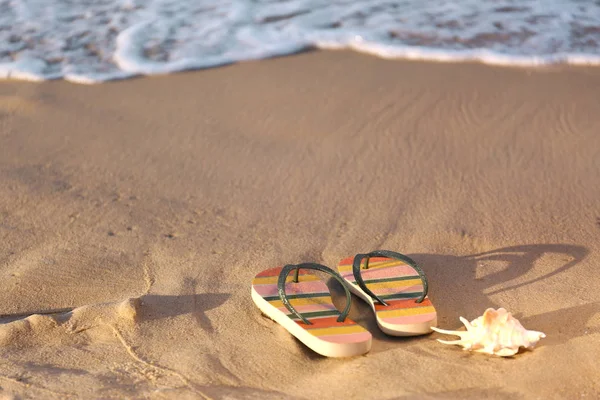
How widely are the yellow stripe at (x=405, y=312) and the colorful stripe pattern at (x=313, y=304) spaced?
105 millimetres

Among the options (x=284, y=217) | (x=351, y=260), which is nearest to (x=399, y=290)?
(x=351, y=260)

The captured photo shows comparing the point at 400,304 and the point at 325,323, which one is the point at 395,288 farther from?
the point at 325,323

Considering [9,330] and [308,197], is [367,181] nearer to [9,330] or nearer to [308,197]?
[308,197]

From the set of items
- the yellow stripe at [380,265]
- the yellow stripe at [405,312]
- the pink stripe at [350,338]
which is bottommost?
the yellow stripe at [380,265]

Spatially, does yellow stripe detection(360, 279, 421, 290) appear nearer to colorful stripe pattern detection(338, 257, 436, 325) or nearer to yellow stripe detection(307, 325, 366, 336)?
colorful stripe pattern detection(338, 257, 436, 325)

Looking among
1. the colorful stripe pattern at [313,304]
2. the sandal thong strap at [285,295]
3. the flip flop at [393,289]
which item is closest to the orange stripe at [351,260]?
the flip flop at [393,289]

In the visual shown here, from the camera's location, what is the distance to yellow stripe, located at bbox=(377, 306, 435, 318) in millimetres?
2393

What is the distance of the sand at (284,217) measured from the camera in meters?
2.16

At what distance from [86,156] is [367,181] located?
1.41 metres

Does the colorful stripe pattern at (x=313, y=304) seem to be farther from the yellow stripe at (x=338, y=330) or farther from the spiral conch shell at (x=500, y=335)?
the spiral conch shell at (x=500, y=335)

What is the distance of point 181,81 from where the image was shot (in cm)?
440

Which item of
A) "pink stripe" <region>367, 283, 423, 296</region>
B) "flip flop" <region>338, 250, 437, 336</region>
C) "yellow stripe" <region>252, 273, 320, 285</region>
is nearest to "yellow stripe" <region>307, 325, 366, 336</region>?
"flip flop" <region>338, 250, 437, 336</region>

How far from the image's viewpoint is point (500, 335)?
2158 mm

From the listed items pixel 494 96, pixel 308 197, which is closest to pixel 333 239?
pixel 308 197
